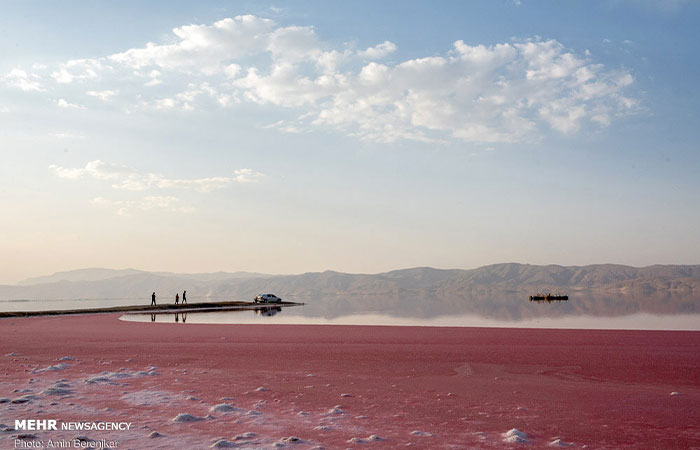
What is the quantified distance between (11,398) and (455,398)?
30.4ft

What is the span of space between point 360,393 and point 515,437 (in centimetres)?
442

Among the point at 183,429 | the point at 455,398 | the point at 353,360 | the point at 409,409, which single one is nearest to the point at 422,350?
the point at 353,360

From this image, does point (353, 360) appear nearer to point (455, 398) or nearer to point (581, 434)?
point (455, 398)

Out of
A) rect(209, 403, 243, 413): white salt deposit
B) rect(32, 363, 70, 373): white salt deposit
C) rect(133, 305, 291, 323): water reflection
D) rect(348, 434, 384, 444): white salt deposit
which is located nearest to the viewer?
rect(348, 434, 384, 444): white salt deposit

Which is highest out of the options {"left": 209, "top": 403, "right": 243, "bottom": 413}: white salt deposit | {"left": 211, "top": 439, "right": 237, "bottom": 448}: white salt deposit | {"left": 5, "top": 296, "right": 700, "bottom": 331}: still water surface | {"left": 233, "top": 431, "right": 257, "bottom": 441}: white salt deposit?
{"left": 211, "top": 439, "right": 237, "bottom": 448}: white salt deposit

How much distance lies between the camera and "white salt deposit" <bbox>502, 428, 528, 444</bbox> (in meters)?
7.92

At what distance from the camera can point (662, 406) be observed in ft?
34.3

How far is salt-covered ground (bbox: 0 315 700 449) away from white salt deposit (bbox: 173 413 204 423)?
2 cm

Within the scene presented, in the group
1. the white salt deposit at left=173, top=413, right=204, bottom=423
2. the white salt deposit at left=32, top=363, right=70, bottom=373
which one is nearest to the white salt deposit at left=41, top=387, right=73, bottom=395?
the white salt deposit at left=32, top=363, right=70, bottom=373

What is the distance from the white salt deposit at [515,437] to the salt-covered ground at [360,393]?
0.11 feet

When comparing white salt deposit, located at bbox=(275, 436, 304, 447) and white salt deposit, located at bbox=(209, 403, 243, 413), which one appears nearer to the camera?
white salt deposit, located at bbox=(275, 436, 304, 447)

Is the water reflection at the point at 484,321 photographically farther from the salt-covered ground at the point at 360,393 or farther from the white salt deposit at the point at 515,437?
the white salt deposit at the point at 515,437

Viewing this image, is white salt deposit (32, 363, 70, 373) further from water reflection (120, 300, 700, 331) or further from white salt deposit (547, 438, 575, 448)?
water reflection (120, 300, 700, 331)

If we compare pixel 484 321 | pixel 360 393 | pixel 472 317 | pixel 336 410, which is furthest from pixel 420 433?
pixel 472 317
